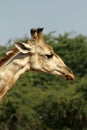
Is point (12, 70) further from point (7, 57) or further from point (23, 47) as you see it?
point (23, 47)

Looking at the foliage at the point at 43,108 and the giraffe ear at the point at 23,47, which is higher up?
the giraffe ear at the point at 23,47

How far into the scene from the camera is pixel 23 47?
9039 mm

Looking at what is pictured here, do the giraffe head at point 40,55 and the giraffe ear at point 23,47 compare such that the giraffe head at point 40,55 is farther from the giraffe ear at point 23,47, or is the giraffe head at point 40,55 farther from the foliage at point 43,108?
the foliage at point 43,108

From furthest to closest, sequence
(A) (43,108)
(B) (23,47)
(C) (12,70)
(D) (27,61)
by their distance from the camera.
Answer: (A) (43,108), (D) (27,61), (C) (12,70), (B) (23,47)

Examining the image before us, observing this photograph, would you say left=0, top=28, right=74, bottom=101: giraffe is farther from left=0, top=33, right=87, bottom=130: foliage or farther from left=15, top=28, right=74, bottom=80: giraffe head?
left=0, top=33, right=87, bottom=130: foliage

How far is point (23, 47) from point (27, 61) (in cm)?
37

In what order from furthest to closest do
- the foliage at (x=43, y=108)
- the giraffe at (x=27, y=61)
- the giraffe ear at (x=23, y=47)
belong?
1. the foliage at (x=43, y=108)
2. the giraffe at (x=27, y=61)
3. the giraffe ear at (x=23, y=47)

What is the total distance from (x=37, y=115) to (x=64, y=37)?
31.9 ft

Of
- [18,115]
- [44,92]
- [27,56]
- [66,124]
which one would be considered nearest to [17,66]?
[27,56]

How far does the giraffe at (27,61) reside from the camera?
903cm

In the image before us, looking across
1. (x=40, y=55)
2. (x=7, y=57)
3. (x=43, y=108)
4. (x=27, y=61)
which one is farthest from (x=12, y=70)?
(x=43, y=108)

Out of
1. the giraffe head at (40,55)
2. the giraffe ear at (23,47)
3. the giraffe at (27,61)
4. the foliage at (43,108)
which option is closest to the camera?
the giraffe ear at (23,47)

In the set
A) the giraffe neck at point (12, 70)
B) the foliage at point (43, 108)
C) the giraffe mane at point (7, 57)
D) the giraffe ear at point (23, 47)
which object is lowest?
the foliage at point (43, 108)

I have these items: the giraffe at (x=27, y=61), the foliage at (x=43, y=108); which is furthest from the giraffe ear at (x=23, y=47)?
the foliage at (x=43, y=108)
